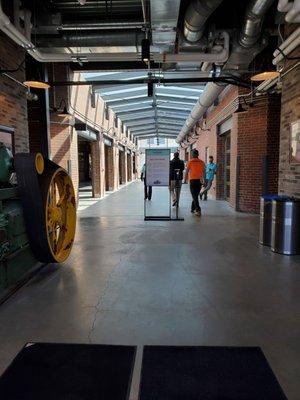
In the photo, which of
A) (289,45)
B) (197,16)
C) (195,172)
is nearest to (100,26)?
(197,16)

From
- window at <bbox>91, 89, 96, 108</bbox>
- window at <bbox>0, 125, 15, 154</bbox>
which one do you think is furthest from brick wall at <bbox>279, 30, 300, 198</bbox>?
window at <bbox>91, 89, 96, 108</bbox>

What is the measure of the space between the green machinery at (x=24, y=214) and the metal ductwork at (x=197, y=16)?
293 cm

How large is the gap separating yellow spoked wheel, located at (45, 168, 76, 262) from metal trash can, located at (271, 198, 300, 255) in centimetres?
297

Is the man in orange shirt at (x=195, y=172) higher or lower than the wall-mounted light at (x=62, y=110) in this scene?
lower

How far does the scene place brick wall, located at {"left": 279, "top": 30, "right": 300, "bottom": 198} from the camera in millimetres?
4992

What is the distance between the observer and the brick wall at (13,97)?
17.3 ft

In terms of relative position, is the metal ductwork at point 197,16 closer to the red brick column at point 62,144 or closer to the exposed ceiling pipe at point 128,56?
the exposed ceiling pipe at point 128,56

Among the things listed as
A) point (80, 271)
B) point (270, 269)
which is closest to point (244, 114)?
point (270, 269)

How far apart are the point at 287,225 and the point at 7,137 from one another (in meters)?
4.67

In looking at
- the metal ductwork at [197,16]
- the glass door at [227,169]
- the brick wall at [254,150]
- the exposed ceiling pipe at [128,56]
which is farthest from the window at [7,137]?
the glass door at [227,169]

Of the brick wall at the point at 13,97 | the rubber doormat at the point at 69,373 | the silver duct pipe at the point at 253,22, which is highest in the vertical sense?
the silver duct pipe at the point at 253,22

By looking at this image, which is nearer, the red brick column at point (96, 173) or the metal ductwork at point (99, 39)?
the metal ductwork at point (99, 39)

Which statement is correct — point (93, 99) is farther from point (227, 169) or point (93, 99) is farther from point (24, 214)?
point (24, 214)

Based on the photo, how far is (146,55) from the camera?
4938 mm
